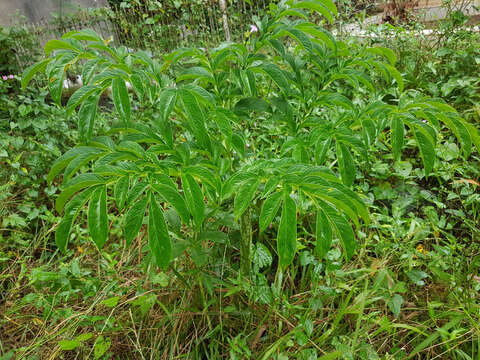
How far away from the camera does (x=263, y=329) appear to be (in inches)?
52.6

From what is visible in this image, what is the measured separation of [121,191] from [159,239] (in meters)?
0.17

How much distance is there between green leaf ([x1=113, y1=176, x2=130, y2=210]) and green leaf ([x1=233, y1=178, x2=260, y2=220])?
0.93ft

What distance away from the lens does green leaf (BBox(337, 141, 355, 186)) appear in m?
0.95

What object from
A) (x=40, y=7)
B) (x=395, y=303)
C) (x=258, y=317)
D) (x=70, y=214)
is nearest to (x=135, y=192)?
(x=70, y=214)

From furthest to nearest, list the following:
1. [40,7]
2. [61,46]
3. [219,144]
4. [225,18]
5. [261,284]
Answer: [40,7], [225,18], [261,284], [219,144], [61,46]

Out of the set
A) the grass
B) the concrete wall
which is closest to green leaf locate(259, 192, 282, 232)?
the grass

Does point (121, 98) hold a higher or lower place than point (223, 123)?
higher

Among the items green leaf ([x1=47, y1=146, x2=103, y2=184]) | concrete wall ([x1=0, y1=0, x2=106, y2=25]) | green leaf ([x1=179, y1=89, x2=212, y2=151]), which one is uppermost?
concrete wall ([x1=0, y1=0, x2=106, y2=25])

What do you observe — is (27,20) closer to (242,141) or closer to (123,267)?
(123,267)

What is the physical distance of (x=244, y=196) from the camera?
0.81 metres

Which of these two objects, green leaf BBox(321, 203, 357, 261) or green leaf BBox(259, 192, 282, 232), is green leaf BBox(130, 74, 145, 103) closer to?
green leaf BBox(259, 192, 282, 232)

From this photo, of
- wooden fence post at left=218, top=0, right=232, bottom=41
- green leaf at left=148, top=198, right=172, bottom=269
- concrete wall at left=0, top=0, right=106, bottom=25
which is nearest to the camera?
green leaf at left=148, top=198, right=172, bottom=269

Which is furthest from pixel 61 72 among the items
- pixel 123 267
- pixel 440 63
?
pixel 440 63

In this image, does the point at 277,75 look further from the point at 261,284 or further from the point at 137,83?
the point at 261,284
